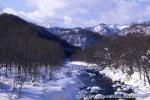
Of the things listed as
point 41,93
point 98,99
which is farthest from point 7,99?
point 98,99

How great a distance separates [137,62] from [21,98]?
113ft

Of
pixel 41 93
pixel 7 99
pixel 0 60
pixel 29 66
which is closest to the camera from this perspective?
pixel 7 99

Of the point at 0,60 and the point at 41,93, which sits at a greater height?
the point at 0,60

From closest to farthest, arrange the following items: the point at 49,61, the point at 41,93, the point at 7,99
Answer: the point at 7,99 → the point at 41,93 → the point at 49,61

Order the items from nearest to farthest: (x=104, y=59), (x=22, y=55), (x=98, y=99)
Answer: (x=98, y=99), (x=22, y=55), (x=104, y=59)

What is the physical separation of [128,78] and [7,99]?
37.8m

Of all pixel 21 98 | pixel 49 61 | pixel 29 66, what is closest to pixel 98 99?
pixel 21 98

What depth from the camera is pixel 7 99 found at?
29516 millimetres

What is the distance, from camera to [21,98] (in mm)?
31188

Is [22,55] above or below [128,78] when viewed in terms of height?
above

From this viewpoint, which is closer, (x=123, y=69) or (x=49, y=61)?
(x=123, y=69)

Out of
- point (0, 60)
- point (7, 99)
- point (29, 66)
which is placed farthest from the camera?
point (29, 66)

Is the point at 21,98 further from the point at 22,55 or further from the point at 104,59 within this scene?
the point at 104,59

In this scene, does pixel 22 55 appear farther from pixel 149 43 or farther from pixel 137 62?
pixel 149 43
